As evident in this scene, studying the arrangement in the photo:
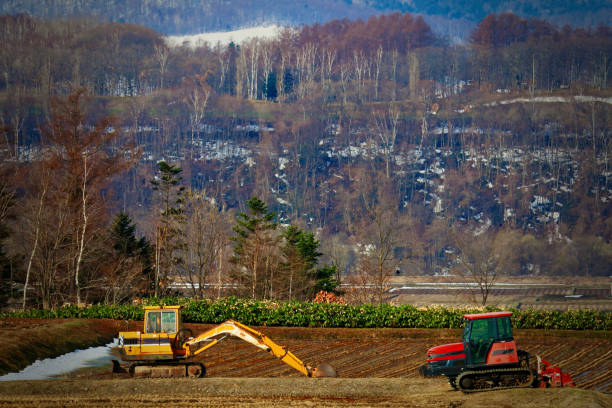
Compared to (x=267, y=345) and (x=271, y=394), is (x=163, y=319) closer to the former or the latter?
(x=267, y=345)

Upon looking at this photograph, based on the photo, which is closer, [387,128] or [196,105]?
[387,128]

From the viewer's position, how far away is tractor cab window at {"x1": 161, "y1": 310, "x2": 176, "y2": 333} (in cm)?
2230

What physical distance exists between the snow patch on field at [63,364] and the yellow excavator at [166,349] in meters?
2.35

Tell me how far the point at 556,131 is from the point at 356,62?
55.9 m

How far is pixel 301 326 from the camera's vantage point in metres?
32.0

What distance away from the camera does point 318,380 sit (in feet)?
68.5

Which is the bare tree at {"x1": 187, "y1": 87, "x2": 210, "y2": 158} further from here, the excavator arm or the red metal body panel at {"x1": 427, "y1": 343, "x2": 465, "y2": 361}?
the red metal body panel at {"x1": 427, "y1": 343, "x2": 465, "y2": 361}

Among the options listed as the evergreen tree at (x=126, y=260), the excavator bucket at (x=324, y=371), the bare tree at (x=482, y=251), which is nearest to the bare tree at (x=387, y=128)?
the bare tree at (x=482, y=251)

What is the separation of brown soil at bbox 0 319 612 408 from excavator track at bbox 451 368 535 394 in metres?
0.37

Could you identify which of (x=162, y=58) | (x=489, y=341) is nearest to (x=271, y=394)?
(x=489, y=341)

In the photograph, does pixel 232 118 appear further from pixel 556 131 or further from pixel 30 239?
pixel 30 239

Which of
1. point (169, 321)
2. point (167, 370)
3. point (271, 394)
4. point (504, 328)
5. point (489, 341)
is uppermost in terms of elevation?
point (504, 328)

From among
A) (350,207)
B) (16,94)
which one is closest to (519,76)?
(350,207)

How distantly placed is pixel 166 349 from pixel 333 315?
11.8 meters
